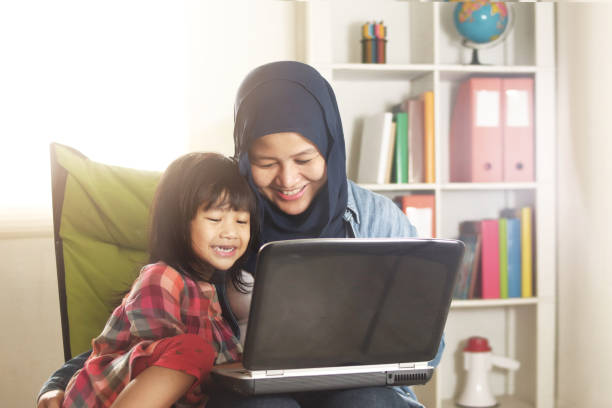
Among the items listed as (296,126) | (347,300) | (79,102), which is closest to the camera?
(347,300)

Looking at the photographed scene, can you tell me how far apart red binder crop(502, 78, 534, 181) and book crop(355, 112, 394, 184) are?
0.40 metres

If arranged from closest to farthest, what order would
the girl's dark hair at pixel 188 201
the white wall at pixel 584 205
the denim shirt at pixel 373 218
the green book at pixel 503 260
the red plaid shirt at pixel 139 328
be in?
the red plaid shirt at pixel 139 328 < the girl's dark hair at pixel 188 201 < the denim shirt at pixel 373 218 < the white wall at pixel 584 205 < the green book at pixel 503 260

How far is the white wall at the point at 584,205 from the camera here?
83.0 inches

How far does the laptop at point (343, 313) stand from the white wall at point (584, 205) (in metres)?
1.37

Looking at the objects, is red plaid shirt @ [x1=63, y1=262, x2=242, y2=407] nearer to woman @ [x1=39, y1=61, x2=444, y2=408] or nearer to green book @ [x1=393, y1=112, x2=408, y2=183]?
woman @ [x1=39, y1=61, x2=444, y2=408]

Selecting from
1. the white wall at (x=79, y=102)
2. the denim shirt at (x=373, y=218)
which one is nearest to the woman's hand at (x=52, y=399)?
the denim shirt at (x=373, y=218)

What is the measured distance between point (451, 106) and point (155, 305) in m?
1.71

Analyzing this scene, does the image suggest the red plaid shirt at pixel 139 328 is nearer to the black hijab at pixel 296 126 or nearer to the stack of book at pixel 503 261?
the black hijab at pixel 296 126

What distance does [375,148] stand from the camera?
228cm

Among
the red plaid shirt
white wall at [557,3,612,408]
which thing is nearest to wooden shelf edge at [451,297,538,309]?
white wall at [557,3,612,408]

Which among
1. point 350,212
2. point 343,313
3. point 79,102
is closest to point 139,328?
point 343,313

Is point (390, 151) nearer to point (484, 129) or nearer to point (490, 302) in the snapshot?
point (484, 129)

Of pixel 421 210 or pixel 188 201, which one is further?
pixel 421 210

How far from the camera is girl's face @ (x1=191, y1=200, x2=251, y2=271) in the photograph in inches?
47.9
